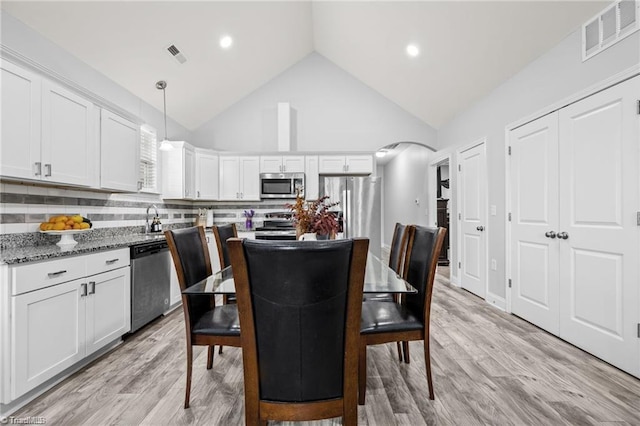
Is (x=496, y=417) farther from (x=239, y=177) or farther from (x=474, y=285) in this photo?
(x=239, y=177)

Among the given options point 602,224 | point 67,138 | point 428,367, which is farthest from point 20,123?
point 602,224

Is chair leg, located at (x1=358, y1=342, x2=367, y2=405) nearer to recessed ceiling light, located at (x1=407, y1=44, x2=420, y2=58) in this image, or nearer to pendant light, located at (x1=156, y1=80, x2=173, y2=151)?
Result: pendant light, located at (x1=156, y1=80, x2=173, y2=151)

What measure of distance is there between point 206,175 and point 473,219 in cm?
399

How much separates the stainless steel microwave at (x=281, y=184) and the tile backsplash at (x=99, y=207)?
0.32 meters

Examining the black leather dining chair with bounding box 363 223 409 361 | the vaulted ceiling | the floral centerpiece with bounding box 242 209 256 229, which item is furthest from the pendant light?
the black leather dining chair with bounding box 363 223 409 361

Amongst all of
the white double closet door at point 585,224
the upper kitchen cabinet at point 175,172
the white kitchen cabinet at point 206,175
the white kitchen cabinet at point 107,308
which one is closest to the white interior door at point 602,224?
the white double closet door at point 585,224

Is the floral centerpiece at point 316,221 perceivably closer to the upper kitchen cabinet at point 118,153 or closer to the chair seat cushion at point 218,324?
the chair seat cushion at point 218,324

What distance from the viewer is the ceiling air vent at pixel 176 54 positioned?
3.53 metres

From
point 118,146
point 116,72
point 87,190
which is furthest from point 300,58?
point 87,190

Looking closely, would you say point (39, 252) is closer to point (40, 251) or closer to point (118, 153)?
point (40, 251)

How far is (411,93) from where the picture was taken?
4.98 meters

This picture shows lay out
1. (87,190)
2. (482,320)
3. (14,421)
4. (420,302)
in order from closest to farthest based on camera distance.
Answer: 1. (14,421)
2. (420,302)
3. (87,190)
4. (482,320)

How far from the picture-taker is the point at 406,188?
7.84 m

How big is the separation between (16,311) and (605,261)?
3.81m
